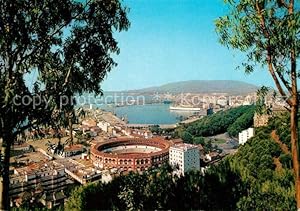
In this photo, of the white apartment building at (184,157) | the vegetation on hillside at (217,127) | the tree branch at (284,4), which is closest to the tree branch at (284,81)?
the tree branch at (284,4)

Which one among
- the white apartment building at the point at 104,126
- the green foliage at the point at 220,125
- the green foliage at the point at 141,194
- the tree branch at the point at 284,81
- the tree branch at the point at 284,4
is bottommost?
the white apartment building at the point at 104,126

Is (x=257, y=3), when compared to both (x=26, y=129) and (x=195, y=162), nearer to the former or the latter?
(x=26, y=129)

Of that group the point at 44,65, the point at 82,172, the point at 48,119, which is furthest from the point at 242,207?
the point at 82,172

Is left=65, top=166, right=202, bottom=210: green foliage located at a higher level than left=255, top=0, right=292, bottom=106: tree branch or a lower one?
lower

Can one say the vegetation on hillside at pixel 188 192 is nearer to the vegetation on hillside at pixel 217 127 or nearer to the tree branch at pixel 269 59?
the tree branch at pixel 269 59

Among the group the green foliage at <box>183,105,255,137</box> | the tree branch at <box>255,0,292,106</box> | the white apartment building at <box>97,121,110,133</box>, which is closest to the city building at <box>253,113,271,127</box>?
the tree branch at <box>255,0,292,106</box>

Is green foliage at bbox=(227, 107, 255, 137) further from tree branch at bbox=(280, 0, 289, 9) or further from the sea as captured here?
tree branch at bbox=(280, 0, 289, 9)
